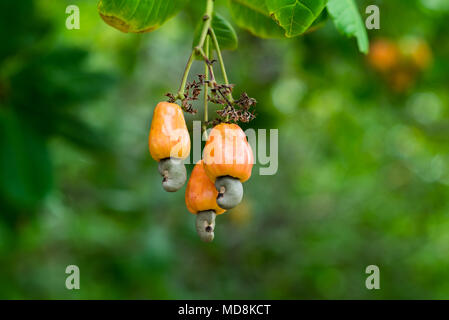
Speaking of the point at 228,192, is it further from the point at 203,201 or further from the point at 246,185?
the point at 246,185

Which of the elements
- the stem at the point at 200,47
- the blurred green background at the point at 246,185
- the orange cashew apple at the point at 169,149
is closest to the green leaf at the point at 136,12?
the stem at the point at 200,47

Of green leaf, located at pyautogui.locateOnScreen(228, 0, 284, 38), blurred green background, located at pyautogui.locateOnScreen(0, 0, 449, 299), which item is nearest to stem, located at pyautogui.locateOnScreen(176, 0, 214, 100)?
green leaf, located at pyautogui.locateOnScreen(228, 0, 284, 38)

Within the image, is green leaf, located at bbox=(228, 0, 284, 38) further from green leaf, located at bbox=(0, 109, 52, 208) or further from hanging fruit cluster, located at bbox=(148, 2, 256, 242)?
green leaf, located at bbox=(0, 109, 52, 208)

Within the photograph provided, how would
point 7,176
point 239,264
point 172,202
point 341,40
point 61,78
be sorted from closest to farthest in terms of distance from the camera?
1. point 7,176
2. point 61,78
3. point 341,40
4. point 172,202
5. point 239,264

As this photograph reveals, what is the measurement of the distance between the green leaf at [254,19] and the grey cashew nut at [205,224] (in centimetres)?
47

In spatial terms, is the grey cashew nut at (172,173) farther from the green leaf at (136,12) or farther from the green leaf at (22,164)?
the green leaf at (22,164)

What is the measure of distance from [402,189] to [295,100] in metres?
1.46

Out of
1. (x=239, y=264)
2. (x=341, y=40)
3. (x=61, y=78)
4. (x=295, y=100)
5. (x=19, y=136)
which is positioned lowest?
(x=239, y=264)

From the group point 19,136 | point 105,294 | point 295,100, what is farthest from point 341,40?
point 105,294

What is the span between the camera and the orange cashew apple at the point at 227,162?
970 mm

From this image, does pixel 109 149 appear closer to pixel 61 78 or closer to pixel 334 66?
pixel 61 78

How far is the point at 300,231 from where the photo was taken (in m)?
4.46

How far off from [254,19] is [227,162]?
1.40 ft

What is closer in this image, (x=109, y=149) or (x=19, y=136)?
(x=19, y=136)
